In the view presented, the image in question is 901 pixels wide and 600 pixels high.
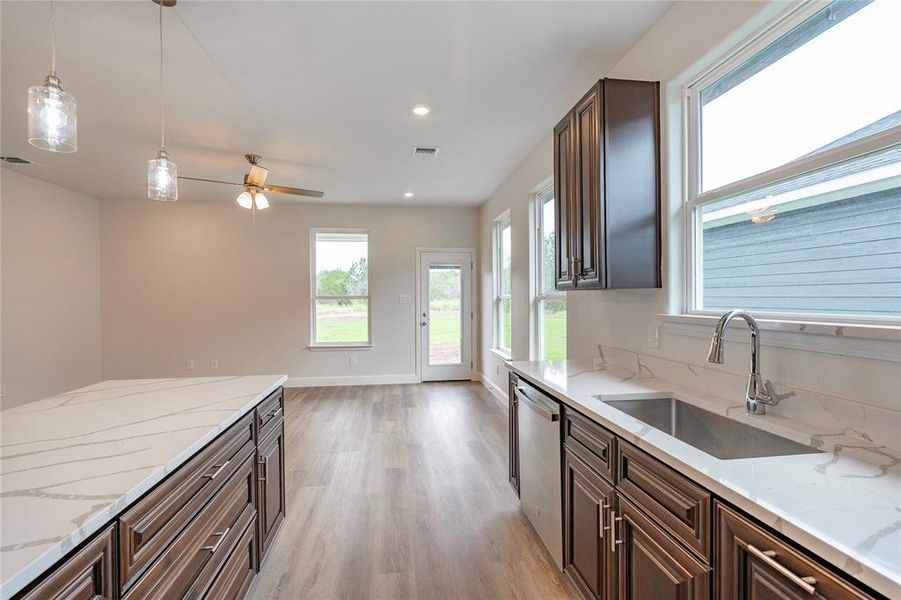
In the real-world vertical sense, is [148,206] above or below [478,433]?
above

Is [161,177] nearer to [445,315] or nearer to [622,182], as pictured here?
[622,182]

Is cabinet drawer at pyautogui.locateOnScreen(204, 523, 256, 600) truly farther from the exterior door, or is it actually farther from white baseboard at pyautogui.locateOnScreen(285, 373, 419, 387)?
the exterior door

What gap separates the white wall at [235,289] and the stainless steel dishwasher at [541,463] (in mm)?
4012

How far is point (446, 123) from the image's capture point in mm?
3283

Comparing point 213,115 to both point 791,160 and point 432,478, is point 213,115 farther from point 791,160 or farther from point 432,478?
point 791,160

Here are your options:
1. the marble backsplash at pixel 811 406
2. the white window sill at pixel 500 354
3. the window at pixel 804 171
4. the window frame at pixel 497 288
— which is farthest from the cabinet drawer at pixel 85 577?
the window frame at pixel 497 288

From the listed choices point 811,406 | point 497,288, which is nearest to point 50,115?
point 811,406

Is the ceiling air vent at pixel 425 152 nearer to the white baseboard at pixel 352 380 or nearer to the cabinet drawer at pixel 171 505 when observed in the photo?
the cabinet drawer at pixel 171 505

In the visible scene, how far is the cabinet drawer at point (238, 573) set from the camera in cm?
149

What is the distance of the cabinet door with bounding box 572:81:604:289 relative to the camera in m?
2.03

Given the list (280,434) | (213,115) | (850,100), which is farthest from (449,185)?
(850,100)

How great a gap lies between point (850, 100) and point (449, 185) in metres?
4.10

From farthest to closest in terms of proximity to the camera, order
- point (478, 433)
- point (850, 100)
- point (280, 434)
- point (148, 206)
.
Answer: point (148, 206)
point (478, 433)
point (280, 434)
point (850, 100)

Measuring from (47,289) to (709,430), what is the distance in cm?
671
